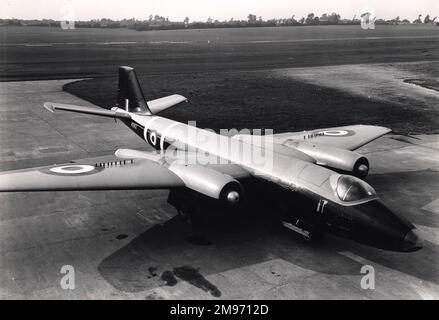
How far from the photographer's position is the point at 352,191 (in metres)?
14.1

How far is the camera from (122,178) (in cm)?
1589

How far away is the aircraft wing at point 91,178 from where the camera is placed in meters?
14.7

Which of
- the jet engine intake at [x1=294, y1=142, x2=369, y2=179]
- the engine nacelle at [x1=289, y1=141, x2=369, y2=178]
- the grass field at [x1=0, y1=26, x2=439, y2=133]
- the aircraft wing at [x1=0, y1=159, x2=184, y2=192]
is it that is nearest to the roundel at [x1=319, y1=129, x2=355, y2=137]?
the engine nacelle at [x1=289, y1=141, x2=369, y2=178]

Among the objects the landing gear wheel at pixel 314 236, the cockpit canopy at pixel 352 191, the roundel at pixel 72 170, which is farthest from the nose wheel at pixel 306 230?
the roundel at pixel 72 170

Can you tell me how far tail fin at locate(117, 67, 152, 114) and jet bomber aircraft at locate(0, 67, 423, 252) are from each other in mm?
3613

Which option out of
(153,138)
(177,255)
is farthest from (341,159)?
(153,138)

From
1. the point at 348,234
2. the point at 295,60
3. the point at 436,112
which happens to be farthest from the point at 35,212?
the point at 295,60

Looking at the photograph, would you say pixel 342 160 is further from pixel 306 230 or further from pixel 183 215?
pixel 183 215

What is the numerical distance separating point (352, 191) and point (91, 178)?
9170 millimetres

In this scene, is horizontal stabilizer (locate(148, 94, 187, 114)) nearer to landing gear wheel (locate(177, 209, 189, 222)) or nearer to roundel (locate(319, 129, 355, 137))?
landing gear wheel (locate(177, 209, 189, 222))

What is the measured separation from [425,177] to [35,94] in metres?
39.5

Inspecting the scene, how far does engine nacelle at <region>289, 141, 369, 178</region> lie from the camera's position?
17.3m

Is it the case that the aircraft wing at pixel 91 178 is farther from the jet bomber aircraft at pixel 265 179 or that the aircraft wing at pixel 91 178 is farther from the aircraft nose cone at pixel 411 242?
the aircraft nose cone at pixel 411 242
